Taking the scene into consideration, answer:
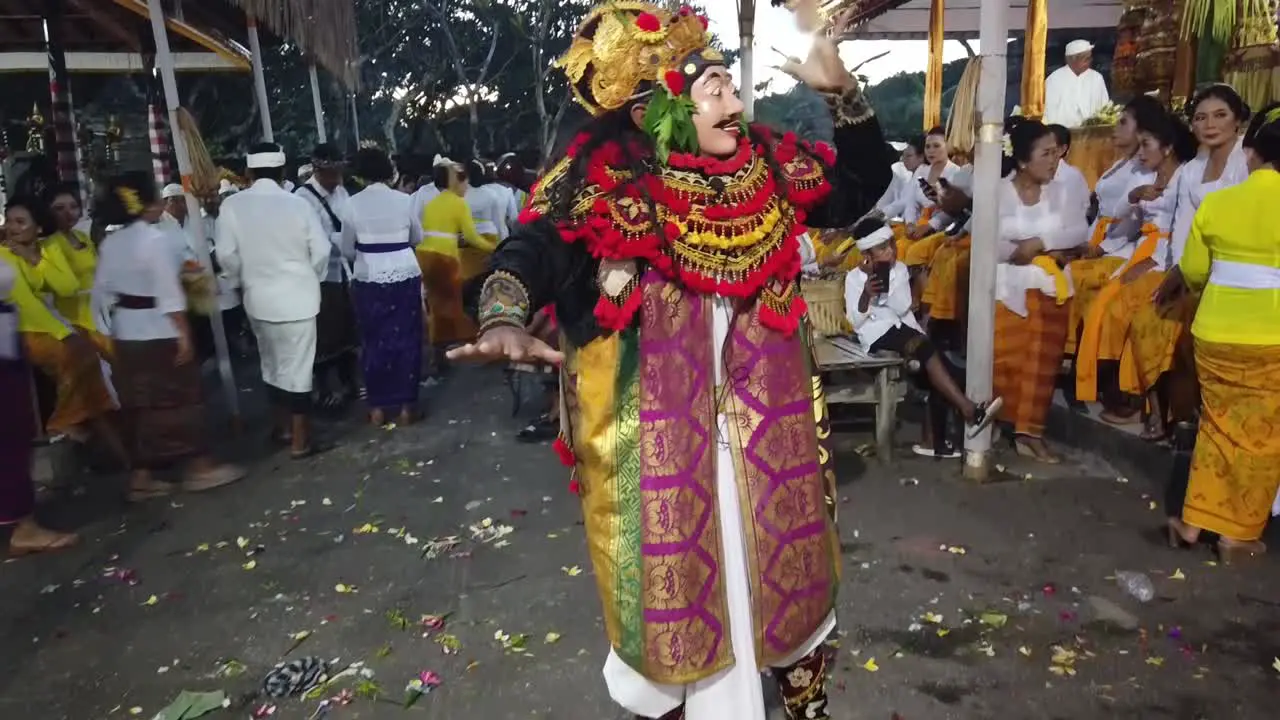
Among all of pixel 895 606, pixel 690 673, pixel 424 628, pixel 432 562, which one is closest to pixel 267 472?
pixel 432 562

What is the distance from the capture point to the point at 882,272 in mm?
6281

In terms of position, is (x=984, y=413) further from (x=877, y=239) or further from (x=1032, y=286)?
(x=877, y=239)

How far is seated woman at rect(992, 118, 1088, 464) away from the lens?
5887 mm

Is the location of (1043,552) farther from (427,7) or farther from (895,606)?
(427,7)

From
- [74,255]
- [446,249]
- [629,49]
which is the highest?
[629,49]

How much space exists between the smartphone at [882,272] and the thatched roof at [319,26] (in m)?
5.74

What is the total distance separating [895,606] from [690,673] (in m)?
2.03

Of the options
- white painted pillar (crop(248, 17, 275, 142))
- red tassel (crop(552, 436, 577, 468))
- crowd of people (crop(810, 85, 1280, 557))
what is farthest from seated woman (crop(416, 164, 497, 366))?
red tassel (crop(552, 436, 577, 468))

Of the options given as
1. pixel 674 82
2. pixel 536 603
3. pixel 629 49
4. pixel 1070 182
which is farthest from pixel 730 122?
pixel 1070 182

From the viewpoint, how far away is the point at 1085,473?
18.9 feet

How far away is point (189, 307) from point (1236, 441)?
6587 mm

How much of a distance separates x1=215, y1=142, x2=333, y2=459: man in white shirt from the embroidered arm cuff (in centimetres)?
504

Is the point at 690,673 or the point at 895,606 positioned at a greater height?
the point at 690,673

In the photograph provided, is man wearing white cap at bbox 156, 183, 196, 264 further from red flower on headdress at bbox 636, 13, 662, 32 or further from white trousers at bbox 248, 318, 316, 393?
red flower on headdress at bbox 636, 13, 662, 32
